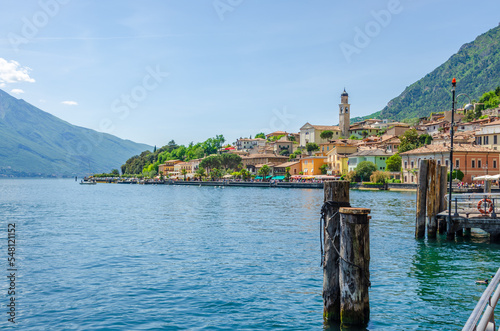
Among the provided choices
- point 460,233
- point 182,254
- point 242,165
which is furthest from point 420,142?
point 182,254

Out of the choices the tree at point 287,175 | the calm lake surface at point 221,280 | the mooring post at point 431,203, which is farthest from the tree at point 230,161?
the mooring post at point 431,203

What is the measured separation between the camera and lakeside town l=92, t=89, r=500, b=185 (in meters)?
77.8

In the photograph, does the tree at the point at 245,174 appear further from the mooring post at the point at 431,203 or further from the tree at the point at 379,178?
the mooring post at the point at 431,203

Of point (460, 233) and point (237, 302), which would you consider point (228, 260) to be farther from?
point (460, 233)

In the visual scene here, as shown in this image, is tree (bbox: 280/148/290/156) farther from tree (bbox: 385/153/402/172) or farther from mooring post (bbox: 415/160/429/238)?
mooring post (bbox: 415/160/429/238)

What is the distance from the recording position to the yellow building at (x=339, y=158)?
111m

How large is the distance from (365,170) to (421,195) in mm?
74557

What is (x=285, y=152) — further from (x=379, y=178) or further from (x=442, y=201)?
(x=442, y=201)

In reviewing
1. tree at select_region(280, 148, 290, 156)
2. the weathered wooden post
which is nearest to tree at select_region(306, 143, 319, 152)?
tree at select_region(280, 148, 290, 156)

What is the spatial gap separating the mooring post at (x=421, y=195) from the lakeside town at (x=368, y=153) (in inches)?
1173

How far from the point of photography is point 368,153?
103m

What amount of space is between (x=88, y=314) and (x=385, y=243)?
48.4 ft

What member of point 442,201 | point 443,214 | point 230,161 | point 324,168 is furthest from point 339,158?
point 443,214

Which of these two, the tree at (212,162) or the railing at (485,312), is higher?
the tree at (212,162)
